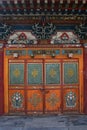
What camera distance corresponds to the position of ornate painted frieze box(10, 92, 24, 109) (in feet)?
28.1

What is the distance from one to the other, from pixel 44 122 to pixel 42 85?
43.8 inches

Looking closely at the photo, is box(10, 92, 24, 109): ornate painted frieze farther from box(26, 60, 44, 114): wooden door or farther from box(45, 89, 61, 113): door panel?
box(45, 89, 61, 113): door panel

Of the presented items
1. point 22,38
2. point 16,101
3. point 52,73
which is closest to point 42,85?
point 52,73

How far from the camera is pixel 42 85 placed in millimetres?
8578

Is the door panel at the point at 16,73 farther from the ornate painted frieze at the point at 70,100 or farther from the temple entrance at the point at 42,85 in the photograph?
the ornate painted frieze at the point at 70,100

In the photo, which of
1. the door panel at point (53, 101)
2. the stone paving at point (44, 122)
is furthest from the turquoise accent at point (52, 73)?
the stone paving at point (44, 122)

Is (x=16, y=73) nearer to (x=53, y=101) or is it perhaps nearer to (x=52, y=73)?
(x=52, y=73)

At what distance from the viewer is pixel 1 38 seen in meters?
8.38

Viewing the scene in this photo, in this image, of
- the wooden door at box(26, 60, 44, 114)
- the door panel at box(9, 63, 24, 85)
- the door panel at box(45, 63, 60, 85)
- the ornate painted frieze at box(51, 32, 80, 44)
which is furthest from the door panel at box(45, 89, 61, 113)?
the ornate painted frieze at box(51, 32, 80, 44)

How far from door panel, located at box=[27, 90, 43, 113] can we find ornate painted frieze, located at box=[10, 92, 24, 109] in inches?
7.5

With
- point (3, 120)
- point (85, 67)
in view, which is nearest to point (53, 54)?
point (85, 67)

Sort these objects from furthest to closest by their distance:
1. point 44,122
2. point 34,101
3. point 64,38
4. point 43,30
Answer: point 34,101 → point 64,38 → point 43,30 → point 44,122

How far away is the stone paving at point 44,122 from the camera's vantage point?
24.6 feet

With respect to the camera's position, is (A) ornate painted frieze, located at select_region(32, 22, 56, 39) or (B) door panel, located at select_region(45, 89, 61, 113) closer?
(A) ornate painted frieze, located at select_region(32, 22, 56, 39)
